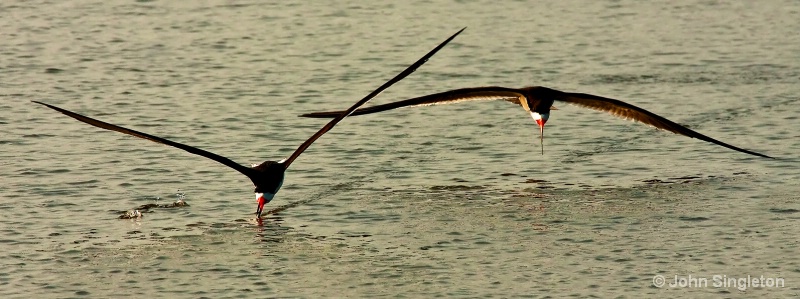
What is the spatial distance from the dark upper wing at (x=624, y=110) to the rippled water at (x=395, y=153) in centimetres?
40

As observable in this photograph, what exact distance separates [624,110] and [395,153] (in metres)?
2.36

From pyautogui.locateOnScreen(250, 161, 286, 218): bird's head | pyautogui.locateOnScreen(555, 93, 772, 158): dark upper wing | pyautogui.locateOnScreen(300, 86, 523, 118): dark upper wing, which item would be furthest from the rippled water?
pyautogui.locateOnScreen(300, 86, 523, 118): dark upper wing

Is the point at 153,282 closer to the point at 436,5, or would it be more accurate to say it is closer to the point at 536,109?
the point at 536,109

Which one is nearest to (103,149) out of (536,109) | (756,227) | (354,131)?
(354,131)

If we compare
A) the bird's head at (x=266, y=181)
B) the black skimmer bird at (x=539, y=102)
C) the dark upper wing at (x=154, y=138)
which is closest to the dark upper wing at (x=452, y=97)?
the black skimmer bird at (x=539, y=102)

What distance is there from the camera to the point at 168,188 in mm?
13344

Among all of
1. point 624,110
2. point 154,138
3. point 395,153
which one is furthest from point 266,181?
point 624,110

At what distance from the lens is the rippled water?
35.5 ft

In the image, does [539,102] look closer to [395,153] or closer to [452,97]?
[452,97]

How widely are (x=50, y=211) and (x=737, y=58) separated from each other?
402 inches

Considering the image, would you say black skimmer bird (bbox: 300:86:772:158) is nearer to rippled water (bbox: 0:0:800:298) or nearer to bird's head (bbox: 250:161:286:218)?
rippled water (bbox: 0:0:800:298)

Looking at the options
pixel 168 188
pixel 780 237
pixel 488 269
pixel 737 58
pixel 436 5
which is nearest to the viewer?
pixel 488 269

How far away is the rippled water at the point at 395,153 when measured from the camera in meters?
10.8

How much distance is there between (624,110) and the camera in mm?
14539
